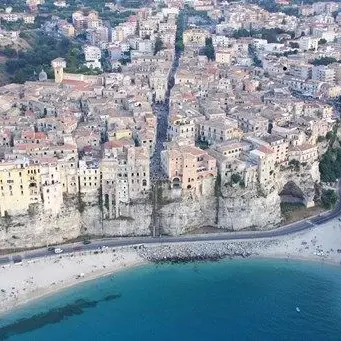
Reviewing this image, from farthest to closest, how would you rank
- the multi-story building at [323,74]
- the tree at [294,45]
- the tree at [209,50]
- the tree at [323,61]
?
the tree at [294,45] → the tree at [209,50] → the tree at [323,61] → the multi-story building at [323,74]

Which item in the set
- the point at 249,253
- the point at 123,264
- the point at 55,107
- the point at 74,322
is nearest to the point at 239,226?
the point at 249,253

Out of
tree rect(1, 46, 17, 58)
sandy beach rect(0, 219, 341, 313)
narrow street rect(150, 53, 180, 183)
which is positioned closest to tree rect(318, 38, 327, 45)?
narrow street rect(150, 53, 180, 183)

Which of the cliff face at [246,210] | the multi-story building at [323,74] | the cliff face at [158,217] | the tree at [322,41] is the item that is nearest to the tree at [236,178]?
the cliff face at [158,217]

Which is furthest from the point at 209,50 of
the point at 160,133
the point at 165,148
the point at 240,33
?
the point at 165,148

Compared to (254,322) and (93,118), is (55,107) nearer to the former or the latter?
(93,118)

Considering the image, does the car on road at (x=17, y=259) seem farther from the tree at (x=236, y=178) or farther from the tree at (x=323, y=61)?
the tree at (x=323, y=61)

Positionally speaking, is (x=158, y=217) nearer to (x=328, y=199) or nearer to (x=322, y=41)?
(x=328, y=199)

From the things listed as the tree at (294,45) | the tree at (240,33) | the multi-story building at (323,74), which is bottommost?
the multi-story building at (323,74)
